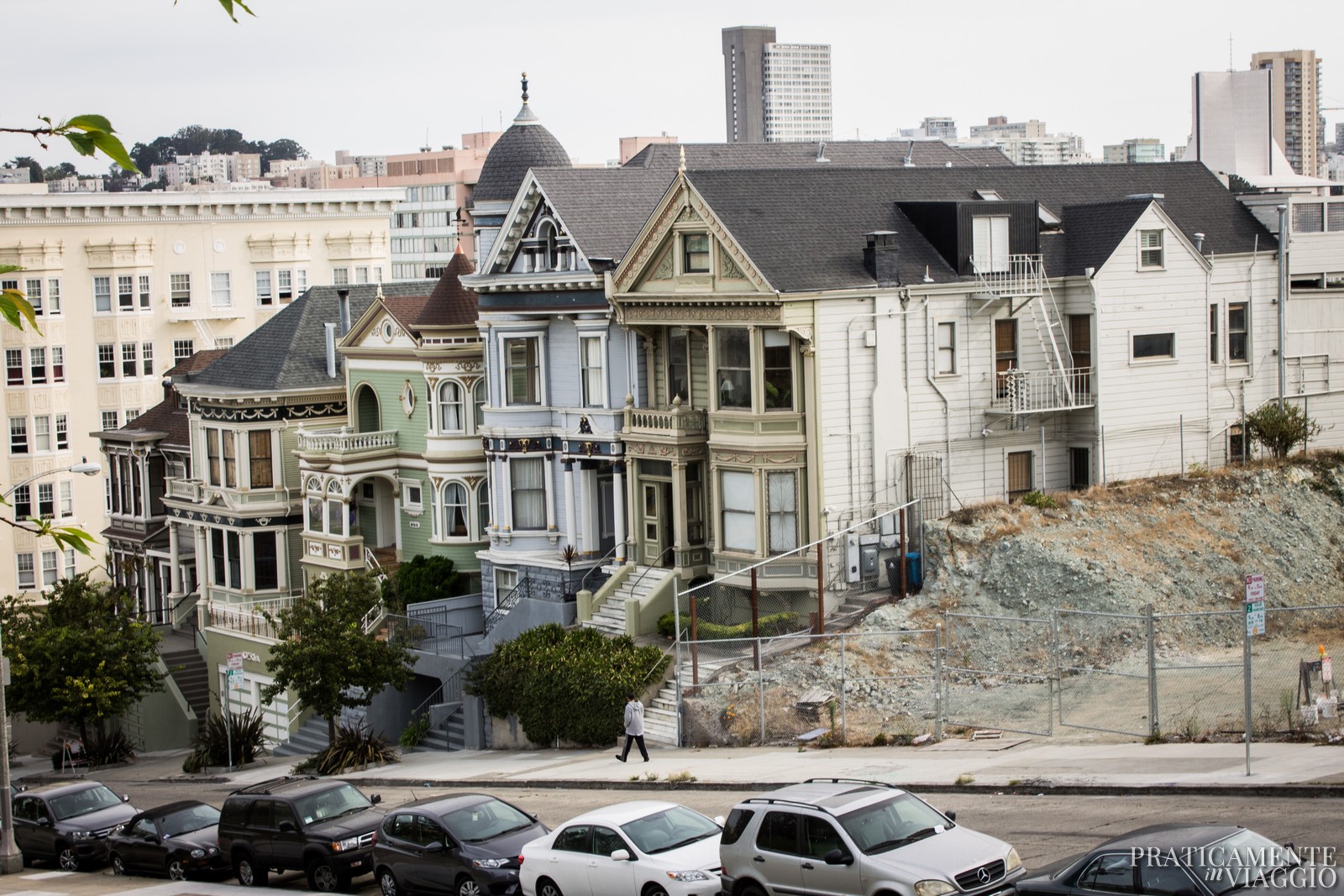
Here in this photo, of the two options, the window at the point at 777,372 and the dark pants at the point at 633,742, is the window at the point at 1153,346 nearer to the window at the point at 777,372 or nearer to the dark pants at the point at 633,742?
the window at the point at 777,372

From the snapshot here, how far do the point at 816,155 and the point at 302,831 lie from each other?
30.2 metres

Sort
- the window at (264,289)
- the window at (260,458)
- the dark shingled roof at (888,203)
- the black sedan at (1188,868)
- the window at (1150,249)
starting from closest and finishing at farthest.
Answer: the black sedan at (1188,868) < the dark shingled roof at (888,203) < the window at (1150,249) < the window at (260,458) < the window at (264,289)

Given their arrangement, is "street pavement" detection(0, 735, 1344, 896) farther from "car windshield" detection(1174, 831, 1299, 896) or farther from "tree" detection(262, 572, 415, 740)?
"car windshield" detection(1174, 831, 1299, 896)

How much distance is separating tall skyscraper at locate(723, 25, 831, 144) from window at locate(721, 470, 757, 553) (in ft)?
163

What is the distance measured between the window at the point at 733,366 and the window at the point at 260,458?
1828 centimetres

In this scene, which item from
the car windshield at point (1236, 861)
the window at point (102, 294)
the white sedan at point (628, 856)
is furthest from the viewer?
the window at point (102, 294)

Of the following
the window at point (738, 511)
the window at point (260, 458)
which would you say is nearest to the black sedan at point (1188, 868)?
the window at point (738, 511)

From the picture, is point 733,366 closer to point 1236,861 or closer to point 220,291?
point 1236,861

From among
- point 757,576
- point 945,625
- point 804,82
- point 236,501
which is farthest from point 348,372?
point 804,82

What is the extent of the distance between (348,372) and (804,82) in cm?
6520

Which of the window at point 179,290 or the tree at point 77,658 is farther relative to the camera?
the window at point 179,290

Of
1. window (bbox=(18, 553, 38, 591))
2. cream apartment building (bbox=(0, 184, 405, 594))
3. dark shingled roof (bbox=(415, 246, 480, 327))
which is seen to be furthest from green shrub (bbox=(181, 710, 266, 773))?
window (bbox=(18, 553, 38, 591))

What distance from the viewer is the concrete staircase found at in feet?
129

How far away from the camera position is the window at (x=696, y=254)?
3828cm
